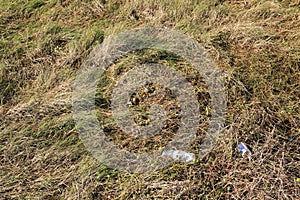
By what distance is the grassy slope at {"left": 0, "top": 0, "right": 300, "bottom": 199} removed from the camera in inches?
93.6

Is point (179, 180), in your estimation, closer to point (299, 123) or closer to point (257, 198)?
point (257, 198)

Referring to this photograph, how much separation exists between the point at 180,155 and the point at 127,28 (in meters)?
1.55

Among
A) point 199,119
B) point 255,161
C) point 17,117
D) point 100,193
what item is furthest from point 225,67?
point 17,117

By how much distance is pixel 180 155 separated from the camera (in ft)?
8.27

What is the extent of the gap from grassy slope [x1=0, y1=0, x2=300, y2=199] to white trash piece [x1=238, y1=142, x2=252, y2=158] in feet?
0.14

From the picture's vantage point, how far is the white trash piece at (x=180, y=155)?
8.21ft

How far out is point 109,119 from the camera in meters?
2.77

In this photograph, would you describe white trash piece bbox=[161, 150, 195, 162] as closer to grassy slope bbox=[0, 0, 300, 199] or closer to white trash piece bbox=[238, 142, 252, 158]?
grassy slope bbox=[0, 0, 300, 199]

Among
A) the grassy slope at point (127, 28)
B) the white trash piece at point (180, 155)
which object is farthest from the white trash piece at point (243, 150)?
the white trash piece at point (180, 155)

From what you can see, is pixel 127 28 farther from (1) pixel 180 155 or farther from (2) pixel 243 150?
(2) pixel 243 150

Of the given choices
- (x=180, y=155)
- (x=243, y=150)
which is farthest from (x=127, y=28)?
(x=243, y=150)

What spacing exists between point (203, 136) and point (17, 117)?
1431 millimetres

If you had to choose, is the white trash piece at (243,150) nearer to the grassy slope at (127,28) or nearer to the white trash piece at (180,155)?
the grassy slope at (127,28)

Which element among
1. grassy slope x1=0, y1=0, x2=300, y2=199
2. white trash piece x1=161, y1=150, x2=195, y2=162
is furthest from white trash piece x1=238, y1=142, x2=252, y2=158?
white trash piece x1=161, y1=150, x2=195, y2=162
